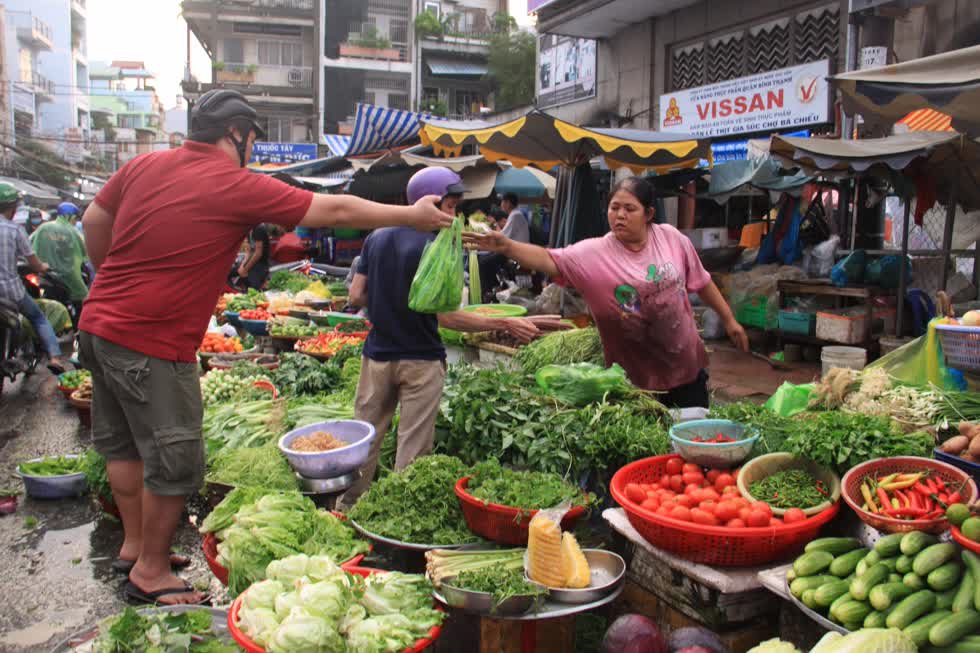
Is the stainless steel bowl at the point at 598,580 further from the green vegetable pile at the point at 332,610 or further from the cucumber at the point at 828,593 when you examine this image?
the cucumber at the point at 828,593

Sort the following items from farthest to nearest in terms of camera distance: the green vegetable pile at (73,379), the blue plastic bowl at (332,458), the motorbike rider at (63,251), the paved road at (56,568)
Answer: the motorbike rider at (63,251), the green vegetable pile at (73,379), the blue plastic bowl at (332,458), the paved road at (56,568)

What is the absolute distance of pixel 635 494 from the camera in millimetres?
3150

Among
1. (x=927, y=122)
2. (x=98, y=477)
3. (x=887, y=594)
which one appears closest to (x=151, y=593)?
(x=98, y=477)

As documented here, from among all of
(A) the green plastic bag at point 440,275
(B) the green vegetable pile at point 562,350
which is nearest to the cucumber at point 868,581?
(A) the green plastic bag at point 440,275

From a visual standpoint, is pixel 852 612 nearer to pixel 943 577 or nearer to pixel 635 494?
pixel 943 577

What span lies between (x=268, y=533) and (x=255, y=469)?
1362 millimetres

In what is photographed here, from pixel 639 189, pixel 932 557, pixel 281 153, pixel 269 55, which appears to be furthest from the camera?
pixel 269 55

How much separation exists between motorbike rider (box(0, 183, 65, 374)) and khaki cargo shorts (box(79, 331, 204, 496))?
587 cm

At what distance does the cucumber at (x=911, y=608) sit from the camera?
2.31 m

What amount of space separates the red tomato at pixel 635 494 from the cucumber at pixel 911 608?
1.01 metres

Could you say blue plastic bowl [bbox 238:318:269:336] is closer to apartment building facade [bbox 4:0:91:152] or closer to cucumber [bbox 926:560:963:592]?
cucumber [bbox 926:560:963:592]

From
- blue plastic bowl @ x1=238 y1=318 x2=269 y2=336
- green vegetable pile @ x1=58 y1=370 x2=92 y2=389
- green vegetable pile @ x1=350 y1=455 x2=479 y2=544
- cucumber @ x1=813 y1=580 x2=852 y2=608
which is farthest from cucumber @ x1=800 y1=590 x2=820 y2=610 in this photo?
blue plastic bowl @ x1=238 y1=318 x2=269 y2=336

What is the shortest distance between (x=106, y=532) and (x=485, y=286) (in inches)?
316

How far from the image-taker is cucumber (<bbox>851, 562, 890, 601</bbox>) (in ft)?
8.03
